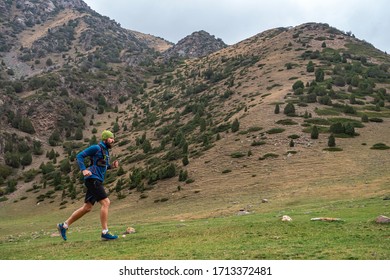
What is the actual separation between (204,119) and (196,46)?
123150 millimetres

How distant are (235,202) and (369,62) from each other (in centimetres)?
8244

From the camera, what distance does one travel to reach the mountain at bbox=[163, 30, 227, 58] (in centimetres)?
17688

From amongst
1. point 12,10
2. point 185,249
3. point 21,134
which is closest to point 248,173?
point 185,249

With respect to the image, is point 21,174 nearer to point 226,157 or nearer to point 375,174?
point 226,157

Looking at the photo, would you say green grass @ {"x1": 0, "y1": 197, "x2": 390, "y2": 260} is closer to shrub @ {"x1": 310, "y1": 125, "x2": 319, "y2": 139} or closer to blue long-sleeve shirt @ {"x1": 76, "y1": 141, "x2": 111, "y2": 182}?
blue long-sleeve shirt @ {"x1": 76, "y1": 141, "x2": 111, "y2": 182}

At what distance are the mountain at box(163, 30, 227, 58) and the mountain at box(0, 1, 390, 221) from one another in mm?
18065

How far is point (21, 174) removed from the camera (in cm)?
6481

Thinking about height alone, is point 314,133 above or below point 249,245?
above

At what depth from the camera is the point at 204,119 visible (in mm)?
68125

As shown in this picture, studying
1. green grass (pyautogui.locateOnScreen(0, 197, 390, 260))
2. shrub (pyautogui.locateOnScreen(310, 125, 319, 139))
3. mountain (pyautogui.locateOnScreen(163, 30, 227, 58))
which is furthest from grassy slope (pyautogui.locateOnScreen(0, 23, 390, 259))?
mountain (pyautogui.locateOnScreen(163, 30, 227, 58))

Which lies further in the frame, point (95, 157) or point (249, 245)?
point (95, 157)

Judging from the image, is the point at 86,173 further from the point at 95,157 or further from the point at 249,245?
the point at 249,245

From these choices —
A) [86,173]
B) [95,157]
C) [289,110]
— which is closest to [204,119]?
[289,110]

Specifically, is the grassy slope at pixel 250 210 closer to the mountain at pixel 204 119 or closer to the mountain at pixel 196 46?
the mountain at pixel 204 119
